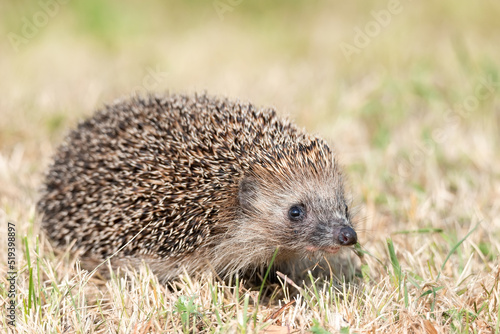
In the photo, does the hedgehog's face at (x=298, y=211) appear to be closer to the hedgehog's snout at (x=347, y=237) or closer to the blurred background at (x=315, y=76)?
the hedgehog's snout at (x=347, y=237)

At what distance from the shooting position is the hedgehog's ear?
3982mm

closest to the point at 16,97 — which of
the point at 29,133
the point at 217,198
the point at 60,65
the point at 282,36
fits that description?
the point at 29,133

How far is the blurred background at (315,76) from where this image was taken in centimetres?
556

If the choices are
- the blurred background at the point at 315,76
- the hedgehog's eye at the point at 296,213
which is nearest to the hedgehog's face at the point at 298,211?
the hedgehog's eye at the point at 296,213

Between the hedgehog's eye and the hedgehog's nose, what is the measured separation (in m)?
0.36

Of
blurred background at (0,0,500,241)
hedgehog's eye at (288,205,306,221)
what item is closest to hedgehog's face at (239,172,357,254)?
hedgehog's eye at (288,205,306,221)

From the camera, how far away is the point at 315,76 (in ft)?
27.2

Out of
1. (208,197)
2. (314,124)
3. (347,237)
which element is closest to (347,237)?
(347,237)

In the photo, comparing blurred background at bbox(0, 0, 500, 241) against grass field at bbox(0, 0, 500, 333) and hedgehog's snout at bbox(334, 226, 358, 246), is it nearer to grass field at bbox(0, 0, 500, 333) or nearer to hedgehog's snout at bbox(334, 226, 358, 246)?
grass field at bbox(0, 0, 500, 333)

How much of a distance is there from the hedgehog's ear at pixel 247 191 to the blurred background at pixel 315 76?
1340mm

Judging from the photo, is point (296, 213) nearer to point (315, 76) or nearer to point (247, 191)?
point (247, 191)

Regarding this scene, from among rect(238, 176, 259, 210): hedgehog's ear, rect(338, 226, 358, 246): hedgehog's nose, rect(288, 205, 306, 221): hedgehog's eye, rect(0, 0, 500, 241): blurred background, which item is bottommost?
rect(338, 226, 358, 246): hedgehog's nose

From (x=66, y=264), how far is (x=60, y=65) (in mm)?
5263

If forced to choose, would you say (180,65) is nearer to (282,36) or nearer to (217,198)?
(282,36)
